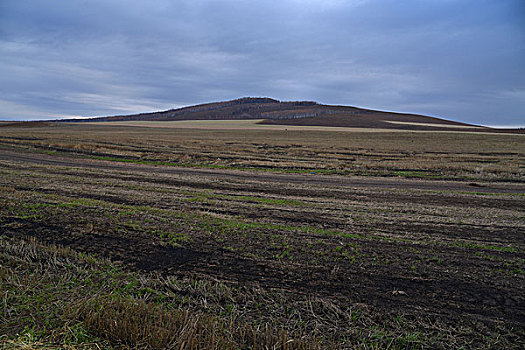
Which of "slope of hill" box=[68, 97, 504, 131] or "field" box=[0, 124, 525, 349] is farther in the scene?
"slope of hill" box=[68, 97, 504, 131]

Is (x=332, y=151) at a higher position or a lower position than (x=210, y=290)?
higher

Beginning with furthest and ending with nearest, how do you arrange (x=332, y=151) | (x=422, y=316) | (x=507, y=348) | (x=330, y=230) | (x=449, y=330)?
1. (x=332, y=151)
2. (x=330, y=230)
3. (x=422, y=316)
4. (x=449, y=330)
5. (x=507, y=348)

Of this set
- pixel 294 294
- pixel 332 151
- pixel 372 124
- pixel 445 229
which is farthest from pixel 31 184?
pixel 372 124

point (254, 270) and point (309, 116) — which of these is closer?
point (254, 270)

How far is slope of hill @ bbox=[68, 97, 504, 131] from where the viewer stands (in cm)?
8206

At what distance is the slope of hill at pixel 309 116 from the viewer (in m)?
82.1

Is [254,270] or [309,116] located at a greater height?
[309,116]

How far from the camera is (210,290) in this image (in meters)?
5.08

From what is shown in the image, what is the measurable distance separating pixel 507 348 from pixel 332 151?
30870 millimetres

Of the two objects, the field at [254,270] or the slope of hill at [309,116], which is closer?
the field at [254,270]

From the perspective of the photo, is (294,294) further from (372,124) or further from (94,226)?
(372,124)

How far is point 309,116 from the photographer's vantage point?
343 ft

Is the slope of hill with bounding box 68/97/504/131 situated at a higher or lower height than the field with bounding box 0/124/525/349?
higher

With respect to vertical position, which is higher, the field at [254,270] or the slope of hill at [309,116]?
the slope of hill at [309,116]
